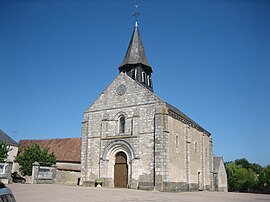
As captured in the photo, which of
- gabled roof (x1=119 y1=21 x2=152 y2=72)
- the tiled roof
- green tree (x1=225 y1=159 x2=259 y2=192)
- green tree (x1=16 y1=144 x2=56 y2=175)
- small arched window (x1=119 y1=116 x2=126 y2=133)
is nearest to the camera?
small arched window (x1=119 y1=116 x2=126 y2=133)

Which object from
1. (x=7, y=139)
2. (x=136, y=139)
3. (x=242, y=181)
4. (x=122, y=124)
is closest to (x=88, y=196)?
(x=136, y=139)

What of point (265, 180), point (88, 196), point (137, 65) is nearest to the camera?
point (88, 196)

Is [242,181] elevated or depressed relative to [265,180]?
depressed

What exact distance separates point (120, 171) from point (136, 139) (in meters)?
3.25

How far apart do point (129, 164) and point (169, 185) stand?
154 inches

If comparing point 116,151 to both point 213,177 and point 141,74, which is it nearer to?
point 141,74

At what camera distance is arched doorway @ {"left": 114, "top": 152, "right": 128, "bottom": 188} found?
2411 cm

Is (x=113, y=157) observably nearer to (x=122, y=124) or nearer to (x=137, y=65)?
(x=122, y=124)

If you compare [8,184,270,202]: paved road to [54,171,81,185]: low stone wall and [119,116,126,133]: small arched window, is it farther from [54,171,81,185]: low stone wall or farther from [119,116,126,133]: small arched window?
[54,171,81,185]: low stone wall

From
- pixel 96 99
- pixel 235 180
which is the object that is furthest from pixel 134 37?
pixel 235 180

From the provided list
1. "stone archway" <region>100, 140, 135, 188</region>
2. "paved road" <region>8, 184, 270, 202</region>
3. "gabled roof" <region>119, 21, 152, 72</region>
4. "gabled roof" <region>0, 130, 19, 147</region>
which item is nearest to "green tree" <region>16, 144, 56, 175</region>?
"gabled roof" <region>0, 130, 19, 147</region>

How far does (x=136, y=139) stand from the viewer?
23.7 m

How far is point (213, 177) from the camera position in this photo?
34.2m

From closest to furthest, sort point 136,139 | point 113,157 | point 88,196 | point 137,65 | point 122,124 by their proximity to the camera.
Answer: point 88,196
point 136,139
point 113,157
point 122,124
point 137,65
